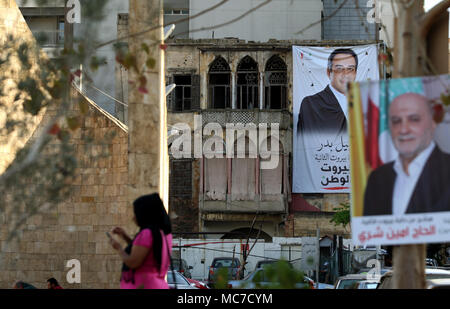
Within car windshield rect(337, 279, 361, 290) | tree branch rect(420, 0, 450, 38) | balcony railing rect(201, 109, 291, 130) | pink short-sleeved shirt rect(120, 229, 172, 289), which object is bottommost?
car windshield rect(337, 279, 361, 290)

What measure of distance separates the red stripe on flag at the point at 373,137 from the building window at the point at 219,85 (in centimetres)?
3559

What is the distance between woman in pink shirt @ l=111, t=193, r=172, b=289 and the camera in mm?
6652

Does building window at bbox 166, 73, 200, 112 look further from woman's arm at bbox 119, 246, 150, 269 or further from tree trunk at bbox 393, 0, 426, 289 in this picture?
woman's arm at bbox 119, 246, 150, 269

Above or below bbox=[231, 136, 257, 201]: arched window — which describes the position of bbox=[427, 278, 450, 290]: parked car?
below

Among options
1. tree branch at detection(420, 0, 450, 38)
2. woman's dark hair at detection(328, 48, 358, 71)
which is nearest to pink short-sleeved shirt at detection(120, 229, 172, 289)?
tree branch at detection(420, 0, 450, 38)

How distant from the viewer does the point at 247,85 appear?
42.4m

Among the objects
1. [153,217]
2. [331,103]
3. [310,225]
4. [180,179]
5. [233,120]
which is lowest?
[310,225]

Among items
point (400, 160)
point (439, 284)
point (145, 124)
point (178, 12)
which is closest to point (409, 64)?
point (400, 160)

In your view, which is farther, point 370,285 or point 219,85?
point 219,85

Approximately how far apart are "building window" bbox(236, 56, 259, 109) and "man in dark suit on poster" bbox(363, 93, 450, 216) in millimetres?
35381

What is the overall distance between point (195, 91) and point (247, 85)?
264 cm

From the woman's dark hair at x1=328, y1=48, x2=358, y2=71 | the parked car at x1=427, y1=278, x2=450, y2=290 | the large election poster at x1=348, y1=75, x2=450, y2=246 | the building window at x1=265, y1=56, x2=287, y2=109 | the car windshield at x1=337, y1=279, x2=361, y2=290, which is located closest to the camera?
the large election poster at x1=348, y1=75, x2=450, y2=246

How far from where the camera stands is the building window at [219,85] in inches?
1661

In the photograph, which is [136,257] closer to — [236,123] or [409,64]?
[409,64]
